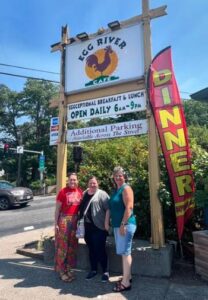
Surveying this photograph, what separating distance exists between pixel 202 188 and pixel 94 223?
1.88 meters

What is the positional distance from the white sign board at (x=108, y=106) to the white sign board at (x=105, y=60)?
0.89ft

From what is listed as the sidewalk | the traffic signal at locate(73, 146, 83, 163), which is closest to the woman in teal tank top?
the sidewalk

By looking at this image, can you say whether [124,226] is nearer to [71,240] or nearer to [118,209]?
[118,209]

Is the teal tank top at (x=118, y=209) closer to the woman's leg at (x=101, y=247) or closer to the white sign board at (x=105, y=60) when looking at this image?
the woman's leg at (x=101, y=247)

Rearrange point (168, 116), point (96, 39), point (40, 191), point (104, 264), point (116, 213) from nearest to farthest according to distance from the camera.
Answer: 1. point (116, 213)
2. point (104, 264)
3. point (168, 116)
4. point (96, 39)
5. point (40, 191)

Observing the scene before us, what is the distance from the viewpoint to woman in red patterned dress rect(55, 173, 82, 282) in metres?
4.69

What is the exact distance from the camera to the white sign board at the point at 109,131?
17.2ft

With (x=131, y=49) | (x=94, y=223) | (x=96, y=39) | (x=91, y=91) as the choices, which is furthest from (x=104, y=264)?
Answer: (x=96, y=39)

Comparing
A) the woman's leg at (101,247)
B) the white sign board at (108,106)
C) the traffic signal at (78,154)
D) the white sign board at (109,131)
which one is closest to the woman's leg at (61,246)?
the woman's leg at (101,247)

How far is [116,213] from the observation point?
433cm

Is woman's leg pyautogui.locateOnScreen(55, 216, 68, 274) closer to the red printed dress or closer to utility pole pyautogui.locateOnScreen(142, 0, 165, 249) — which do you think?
the red printed dress

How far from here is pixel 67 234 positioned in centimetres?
476

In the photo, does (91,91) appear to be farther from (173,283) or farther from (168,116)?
(173,283)

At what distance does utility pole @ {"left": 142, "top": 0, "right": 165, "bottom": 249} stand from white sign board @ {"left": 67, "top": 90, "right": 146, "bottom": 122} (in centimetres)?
28
